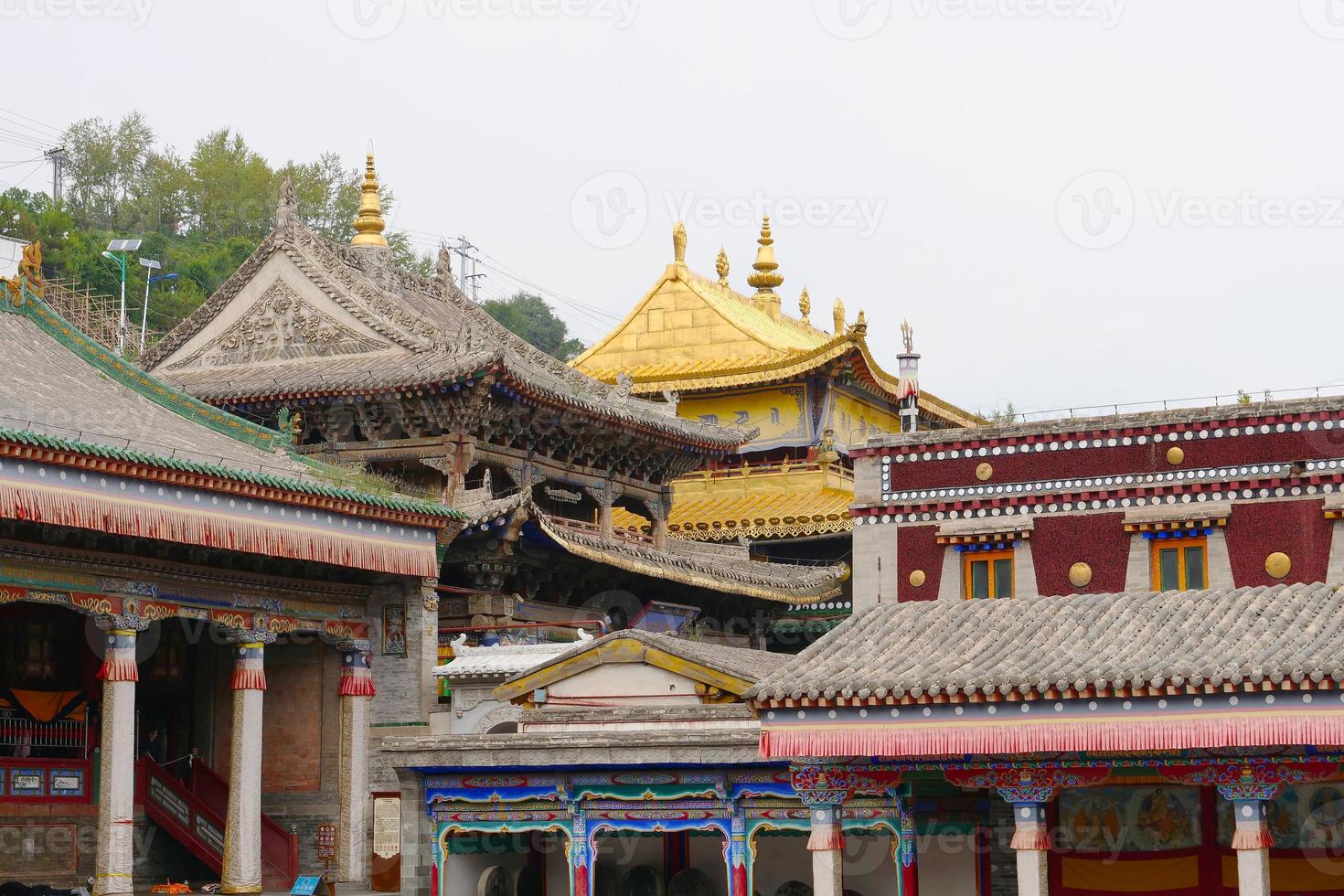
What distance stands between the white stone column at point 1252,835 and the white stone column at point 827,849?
415cm

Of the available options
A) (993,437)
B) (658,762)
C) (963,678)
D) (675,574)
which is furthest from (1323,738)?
(675,574)

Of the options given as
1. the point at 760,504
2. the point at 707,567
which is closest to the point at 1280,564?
A: the point at 707,567

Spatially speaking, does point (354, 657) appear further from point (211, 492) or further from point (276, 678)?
point (211, 492)

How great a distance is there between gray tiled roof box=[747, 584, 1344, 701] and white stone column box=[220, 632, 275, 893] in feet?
30.6

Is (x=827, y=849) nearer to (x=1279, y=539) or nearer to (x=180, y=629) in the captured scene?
(x=1279, y=539)

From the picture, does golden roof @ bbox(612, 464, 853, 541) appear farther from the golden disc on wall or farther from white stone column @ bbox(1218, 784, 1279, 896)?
white stone column @ bbox(1218, 784, 1279, 896)

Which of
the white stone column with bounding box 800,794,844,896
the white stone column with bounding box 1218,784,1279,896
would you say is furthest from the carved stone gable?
the white stone column with bounding box 1218,784,1279,896

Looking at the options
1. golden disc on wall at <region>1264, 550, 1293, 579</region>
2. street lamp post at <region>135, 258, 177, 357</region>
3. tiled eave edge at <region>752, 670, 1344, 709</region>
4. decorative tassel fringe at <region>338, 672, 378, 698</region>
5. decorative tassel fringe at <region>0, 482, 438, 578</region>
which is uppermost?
street lamp post at <region>135, 258, 177, 357</region>

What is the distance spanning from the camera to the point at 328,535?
29469 mm

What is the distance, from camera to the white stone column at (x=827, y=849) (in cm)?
2247

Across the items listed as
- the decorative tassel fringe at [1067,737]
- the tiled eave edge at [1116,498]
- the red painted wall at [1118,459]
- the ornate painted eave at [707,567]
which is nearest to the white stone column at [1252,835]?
the decorative tassel fringe at [1067,737]

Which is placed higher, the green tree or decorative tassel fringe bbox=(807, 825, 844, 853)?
the green tree

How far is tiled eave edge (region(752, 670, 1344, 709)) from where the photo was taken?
785 inches

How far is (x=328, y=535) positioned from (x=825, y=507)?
64.2 feet
